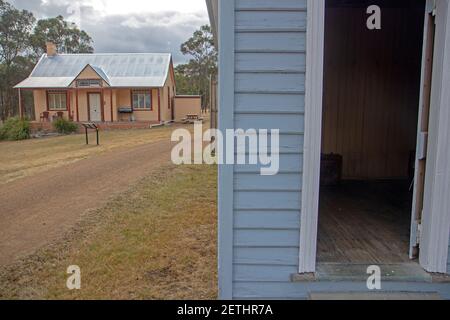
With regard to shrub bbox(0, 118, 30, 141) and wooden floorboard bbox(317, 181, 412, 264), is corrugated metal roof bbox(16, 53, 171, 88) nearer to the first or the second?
shrub bbox(0, 118, 30, 141)

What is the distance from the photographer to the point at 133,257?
3.41 metres

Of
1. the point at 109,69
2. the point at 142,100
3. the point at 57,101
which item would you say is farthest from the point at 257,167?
the point at 57,101

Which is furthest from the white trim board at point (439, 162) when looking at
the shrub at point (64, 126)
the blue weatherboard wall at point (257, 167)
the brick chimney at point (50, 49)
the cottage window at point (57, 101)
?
the brick chimney at point (50, 49)

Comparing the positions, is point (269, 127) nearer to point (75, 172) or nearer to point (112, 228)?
point (112, 228)

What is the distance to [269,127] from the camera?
226cm

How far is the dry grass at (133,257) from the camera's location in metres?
2.83

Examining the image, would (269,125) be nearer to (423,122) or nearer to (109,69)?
(423,122)

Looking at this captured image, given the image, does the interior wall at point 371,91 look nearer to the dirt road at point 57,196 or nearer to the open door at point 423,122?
the open door at point 423,122

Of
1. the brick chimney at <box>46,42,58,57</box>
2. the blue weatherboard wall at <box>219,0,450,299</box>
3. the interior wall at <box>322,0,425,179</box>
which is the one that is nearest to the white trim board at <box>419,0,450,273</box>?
the blue weatherboard wall at <box>219,0,450,299</box>

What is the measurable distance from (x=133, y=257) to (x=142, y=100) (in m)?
18.9

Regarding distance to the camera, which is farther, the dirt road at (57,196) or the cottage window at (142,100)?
the cottage window at (142,100)

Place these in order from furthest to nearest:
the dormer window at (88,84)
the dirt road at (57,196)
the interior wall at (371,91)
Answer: the dormer window at (88,84)
the interior wall at (371,91)
the dirt road at (57,196)

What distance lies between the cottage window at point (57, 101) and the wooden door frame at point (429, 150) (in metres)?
21.6
